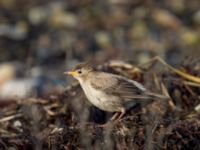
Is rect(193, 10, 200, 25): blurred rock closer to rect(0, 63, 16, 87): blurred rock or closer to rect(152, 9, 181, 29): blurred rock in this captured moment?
rect(152, 9, 181, 29): blurred rock

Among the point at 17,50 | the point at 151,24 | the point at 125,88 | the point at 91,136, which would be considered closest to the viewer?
the point at 91,136

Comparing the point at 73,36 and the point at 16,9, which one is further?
the point at 16,9

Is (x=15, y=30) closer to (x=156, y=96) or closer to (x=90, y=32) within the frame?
(x=90, y=32)

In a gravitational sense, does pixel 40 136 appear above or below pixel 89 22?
below

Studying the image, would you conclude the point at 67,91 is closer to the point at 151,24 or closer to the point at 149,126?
the point at 149,126

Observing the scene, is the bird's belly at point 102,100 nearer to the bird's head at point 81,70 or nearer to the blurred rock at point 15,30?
the bird's head at point 81,70

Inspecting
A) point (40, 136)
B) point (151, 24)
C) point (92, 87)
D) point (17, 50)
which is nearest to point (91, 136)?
point (40, 136)

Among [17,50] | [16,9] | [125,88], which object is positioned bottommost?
[125,88]

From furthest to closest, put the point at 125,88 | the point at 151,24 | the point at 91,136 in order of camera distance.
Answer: the point at 151,24 → the point at 125,88 → the point at 91,136
